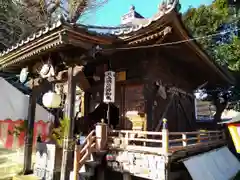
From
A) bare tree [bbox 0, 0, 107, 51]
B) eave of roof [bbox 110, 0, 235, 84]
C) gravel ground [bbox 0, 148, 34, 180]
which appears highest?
bare tree [bbox 0, 0, 107, 51]

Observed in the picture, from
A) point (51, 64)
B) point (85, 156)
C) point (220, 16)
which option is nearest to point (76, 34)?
point (51, 64)

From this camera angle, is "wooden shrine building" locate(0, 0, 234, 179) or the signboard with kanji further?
the signboard with kanji

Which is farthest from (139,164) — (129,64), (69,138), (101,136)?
(129,64)

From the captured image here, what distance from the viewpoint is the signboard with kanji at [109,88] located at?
751cm

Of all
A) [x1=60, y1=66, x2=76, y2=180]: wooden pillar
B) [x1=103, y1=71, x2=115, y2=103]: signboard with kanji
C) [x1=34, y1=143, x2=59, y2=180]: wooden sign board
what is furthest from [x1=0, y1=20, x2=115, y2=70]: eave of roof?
[x1=34, y1=143, x2=59, y2=180]: wooden sign board

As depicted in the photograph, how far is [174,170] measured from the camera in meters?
6.82

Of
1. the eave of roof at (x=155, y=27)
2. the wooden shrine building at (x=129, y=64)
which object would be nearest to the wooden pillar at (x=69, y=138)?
the wooden shrine building at (x=129, y=64)

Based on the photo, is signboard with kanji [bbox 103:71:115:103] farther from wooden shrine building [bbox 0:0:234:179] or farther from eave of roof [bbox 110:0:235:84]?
eave of roof [bbox 110:0:235:84]

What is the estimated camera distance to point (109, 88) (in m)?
7.61

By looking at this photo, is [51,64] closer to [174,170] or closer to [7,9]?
[174,170]

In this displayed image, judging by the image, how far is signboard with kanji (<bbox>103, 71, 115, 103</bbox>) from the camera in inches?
296

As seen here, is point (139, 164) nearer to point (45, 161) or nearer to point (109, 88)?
point (109, 88)

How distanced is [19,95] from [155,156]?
661cm

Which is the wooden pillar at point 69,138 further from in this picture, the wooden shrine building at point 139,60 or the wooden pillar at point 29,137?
the wooden pillar at point 29,137
